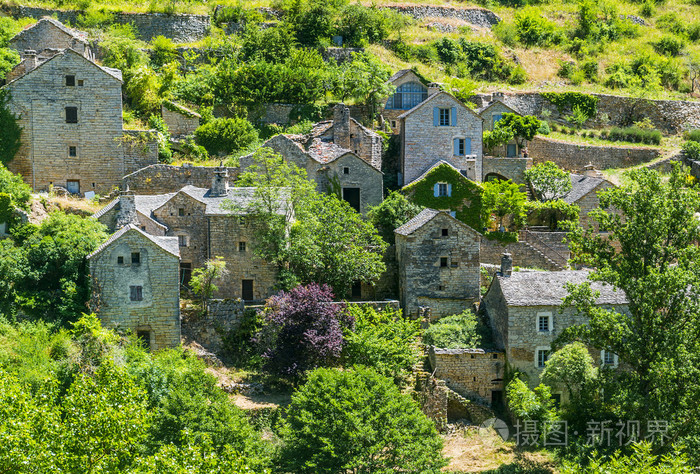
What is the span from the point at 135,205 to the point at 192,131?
1147cm

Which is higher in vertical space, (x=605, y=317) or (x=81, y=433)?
(x=605, y=317)

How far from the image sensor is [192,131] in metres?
54.0

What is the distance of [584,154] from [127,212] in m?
30.3

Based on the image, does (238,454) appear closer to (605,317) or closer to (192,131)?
(605,317)

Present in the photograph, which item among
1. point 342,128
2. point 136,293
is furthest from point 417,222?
point 136,293

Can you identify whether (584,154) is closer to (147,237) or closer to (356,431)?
(147,237)

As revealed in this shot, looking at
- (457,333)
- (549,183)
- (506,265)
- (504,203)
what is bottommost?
(457,333)

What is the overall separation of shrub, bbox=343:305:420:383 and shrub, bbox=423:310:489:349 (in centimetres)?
73

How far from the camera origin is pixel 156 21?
66.8m

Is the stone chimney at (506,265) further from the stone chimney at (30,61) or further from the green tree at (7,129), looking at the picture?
the stone chimney at (30,61)

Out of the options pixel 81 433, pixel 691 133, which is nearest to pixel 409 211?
pixel 81 433

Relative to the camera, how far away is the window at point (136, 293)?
1564 inches

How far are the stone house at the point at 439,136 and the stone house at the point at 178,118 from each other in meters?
11.2

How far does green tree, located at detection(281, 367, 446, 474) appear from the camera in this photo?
33812 mm
